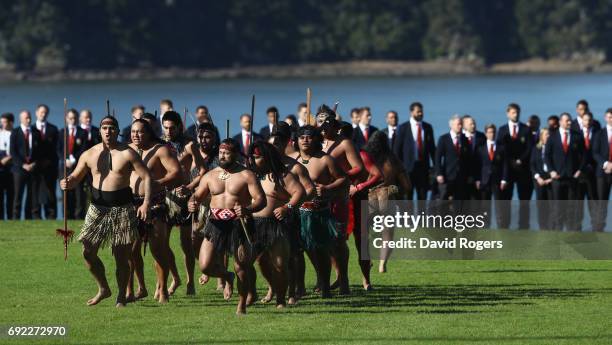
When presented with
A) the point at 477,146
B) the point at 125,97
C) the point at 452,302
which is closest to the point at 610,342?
the point at 452,302

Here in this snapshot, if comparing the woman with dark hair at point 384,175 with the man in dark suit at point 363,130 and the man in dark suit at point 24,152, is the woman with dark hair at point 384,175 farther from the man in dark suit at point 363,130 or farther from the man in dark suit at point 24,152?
Answer: the man in dark suit at point 24,152

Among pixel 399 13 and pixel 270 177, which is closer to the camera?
pixel 270 177

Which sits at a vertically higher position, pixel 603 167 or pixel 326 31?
pixel 326 31

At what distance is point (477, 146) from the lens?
86.9ft

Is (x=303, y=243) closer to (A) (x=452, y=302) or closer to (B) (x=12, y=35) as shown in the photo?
(A) (x=452, y=302)

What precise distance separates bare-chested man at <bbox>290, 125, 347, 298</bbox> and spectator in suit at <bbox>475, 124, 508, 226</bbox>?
368 inches

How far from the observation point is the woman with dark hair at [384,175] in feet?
64.1

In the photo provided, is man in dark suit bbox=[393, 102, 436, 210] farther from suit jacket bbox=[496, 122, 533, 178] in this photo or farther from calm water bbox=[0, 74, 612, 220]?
calm water bbox=[0, 74, 612, 220]

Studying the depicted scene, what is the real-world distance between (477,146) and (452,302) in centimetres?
910

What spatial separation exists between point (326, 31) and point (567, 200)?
127164mm

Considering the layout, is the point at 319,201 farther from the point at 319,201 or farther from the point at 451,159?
the point at 451,159

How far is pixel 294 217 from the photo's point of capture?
55.6 feet

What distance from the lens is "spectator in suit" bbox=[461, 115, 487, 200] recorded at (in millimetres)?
26188

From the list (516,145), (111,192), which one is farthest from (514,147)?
(111,192)
